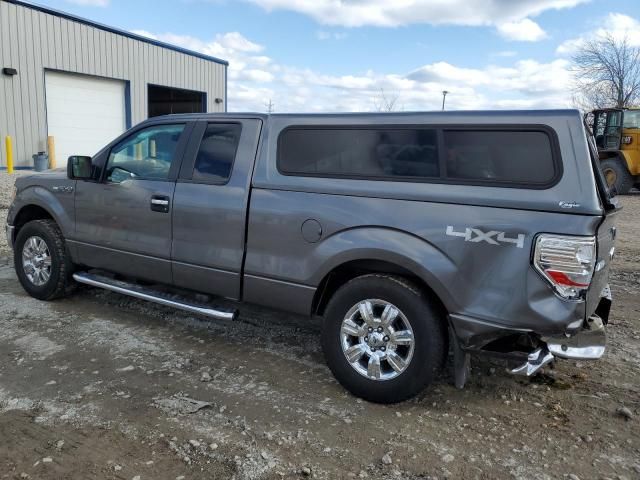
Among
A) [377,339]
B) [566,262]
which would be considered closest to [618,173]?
[566,262]

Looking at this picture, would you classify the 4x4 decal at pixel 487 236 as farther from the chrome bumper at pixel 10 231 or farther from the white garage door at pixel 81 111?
the white garage door at pixel 81 111

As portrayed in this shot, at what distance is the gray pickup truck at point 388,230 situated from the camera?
2869 millimetres

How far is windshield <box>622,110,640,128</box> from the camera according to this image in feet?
49.8

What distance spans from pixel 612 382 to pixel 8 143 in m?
19.1

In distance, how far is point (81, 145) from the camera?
20984mm

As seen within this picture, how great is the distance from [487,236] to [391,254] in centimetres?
59

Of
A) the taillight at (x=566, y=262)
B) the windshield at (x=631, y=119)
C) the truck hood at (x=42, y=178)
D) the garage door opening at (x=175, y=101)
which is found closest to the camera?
the taillight at (x=566, y=262)

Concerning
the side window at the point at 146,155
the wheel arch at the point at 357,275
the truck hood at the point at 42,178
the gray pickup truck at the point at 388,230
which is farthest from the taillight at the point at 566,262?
the truck hood at the point at 42,178

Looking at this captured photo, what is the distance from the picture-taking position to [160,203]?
4.30 metres

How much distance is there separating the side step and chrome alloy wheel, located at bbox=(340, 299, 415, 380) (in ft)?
3.37

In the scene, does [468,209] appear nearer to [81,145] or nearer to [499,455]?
[499,455]

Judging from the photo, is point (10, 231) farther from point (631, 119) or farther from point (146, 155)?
point (631, 119)

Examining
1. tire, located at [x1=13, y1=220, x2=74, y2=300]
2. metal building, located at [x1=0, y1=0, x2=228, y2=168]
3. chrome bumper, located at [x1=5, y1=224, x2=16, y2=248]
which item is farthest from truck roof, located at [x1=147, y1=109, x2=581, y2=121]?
metal building, located at [x1=0, y1=0, x2=228, y2=168]

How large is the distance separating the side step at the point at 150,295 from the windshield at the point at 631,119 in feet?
49.3
